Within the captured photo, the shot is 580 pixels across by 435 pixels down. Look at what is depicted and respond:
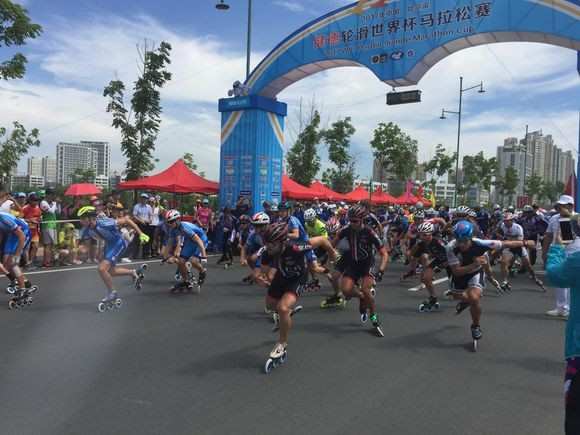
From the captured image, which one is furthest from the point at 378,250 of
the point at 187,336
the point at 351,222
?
the point at 187,336

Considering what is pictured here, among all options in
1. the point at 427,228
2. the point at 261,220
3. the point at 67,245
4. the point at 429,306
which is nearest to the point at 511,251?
the point at 427,228

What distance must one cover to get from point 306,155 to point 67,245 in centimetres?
2428

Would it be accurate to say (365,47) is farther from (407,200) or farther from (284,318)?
(407,200)

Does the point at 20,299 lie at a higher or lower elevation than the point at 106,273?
lower

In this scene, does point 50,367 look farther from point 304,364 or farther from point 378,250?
point 378,250

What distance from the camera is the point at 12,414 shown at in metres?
4.32

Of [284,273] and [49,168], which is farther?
[49,168]

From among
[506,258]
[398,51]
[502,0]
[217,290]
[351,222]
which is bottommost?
[217,290]

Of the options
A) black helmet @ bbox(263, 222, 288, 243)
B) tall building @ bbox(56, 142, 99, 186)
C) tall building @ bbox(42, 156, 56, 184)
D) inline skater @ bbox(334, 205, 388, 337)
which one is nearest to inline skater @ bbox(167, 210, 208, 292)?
inline skater @ bbox(334, 205, 388, 337)

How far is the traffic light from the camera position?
1611 cm

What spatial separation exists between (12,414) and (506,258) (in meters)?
10.8

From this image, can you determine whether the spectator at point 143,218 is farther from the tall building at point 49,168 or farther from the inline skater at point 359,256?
the tall building at point 49,168

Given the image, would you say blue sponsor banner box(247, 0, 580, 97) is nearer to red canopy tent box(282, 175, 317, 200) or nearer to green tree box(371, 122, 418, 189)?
red canopy tent box(282, 175, 317, 200)

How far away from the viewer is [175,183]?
64.6 feet
